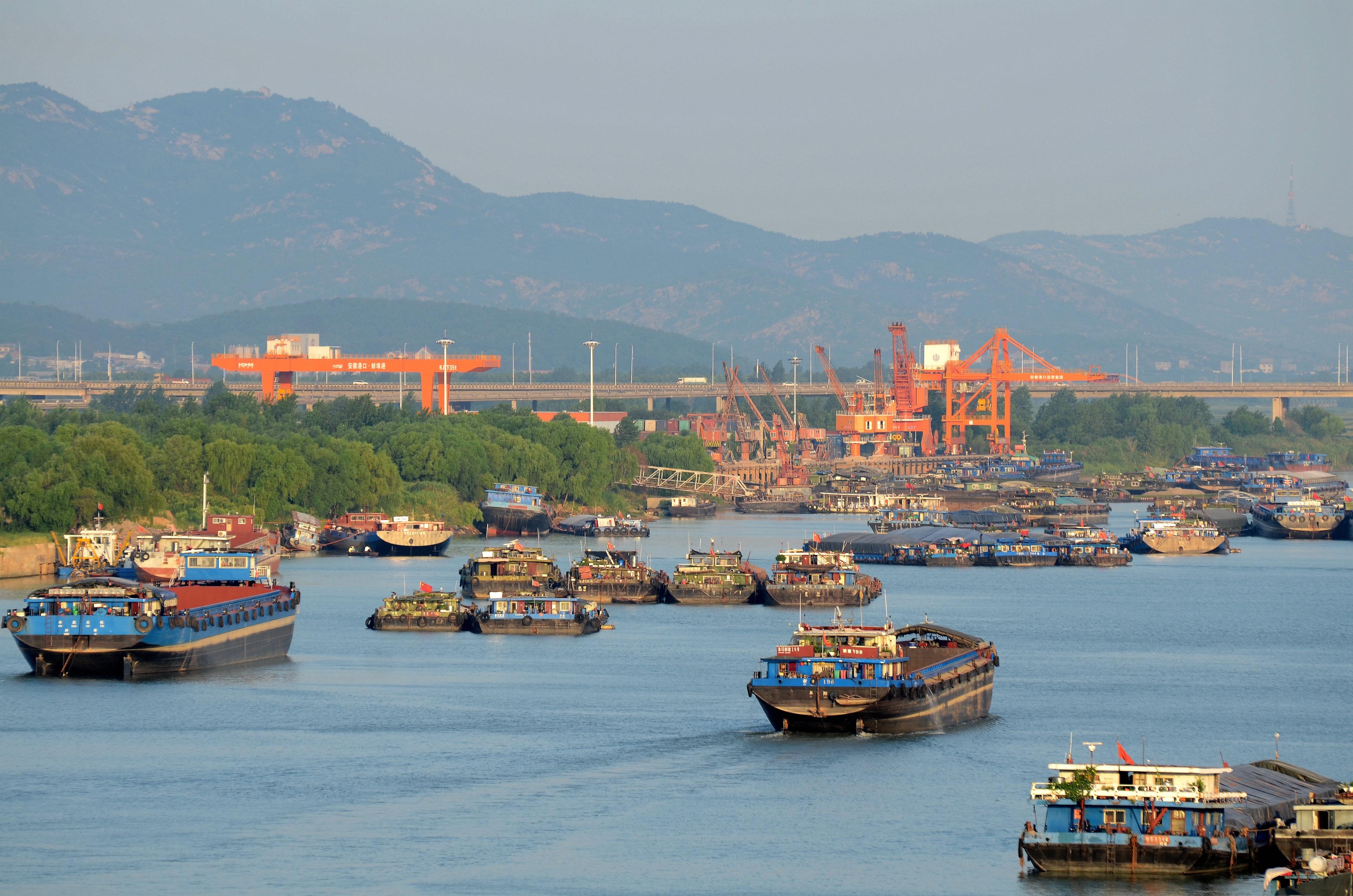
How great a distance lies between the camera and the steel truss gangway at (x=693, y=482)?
458 ft

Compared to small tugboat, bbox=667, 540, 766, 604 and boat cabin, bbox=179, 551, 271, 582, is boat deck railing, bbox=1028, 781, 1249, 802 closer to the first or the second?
boat cabin, bbox=179, 551, 271, 582

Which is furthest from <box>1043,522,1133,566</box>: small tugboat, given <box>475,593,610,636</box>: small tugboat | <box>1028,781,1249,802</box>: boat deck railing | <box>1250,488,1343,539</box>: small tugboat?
<box>1028,781,1249,802</box>: boat deck railing

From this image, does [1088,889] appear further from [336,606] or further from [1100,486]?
[1100,486]

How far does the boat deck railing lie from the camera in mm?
27766

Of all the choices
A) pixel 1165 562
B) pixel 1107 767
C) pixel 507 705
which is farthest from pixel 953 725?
pixel 1165 562

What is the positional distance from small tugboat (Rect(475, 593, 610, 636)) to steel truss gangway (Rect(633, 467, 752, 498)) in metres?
74.7

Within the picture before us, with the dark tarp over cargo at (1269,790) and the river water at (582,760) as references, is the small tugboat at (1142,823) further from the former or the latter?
the dark tarp over cargo at (1269,790)

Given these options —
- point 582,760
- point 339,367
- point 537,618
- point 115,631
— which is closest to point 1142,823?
point 582,760

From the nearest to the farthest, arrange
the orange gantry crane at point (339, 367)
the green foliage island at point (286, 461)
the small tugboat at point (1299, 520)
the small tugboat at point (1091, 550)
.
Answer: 1. the green foliage island at point (286, 461)
2. the small tugboat at point (1091, 550)
3. the small tugboat at point (1299, 520)
4. the orange gantry crane at point (339, 367)

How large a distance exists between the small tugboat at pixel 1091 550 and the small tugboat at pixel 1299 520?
791 inches

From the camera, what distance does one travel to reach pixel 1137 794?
27.8 meters

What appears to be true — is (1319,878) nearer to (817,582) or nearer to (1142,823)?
(1142,823)

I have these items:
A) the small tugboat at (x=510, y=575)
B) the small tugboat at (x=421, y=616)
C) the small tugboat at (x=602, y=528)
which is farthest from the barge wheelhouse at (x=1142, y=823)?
the small tugboat at (x=602, y=528)

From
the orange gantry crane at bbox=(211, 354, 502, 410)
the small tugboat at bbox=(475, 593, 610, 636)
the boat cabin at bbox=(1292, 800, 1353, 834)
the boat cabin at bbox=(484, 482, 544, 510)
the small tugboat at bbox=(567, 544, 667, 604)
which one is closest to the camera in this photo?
the boat cabin at bbox=(1292, 800, 1353, 834)
